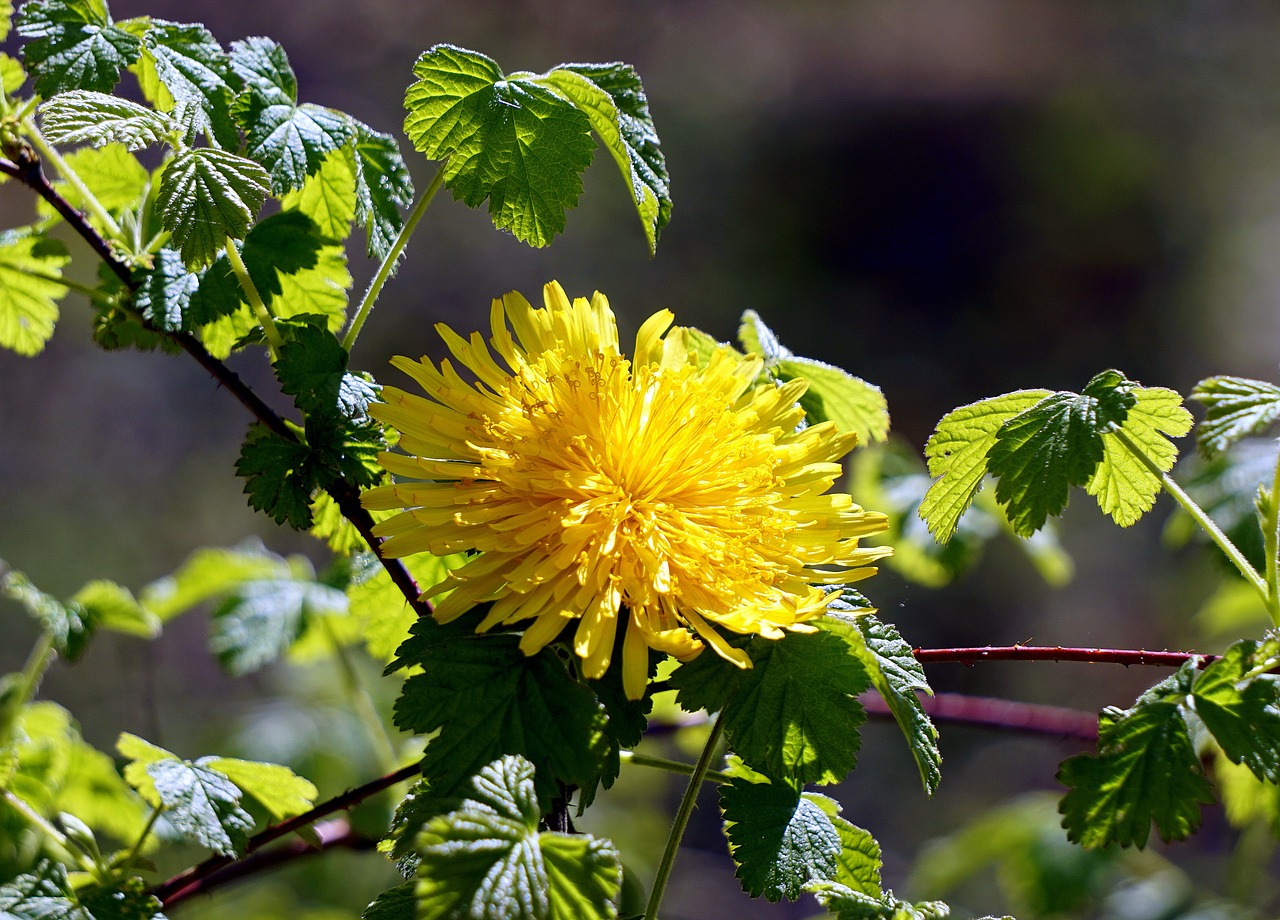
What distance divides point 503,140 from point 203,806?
0.54 metres

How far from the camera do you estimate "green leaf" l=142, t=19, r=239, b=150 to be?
0.73 metres

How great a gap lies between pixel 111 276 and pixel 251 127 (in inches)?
10.3

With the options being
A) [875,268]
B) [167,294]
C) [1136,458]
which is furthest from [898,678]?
[875,268]

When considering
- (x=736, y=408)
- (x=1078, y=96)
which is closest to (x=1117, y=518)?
(x=736, y=408)

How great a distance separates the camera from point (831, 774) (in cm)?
67

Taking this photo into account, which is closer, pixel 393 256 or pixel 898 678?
pixel 898 678

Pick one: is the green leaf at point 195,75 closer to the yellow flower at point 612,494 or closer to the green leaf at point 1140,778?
the yellow flower at point 612,494

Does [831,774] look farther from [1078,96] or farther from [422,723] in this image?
[1078,96]

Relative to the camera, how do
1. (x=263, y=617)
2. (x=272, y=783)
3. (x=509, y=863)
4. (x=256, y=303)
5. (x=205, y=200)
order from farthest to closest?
(x=263, y=617) < (x=272, y=783) < (x=256, y=303) < (x=205, y=200) < (x=509, y=863)

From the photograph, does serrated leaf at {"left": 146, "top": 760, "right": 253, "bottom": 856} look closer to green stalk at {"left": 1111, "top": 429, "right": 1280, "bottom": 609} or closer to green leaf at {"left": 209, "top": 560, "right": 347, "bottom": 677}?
green leaf at {"left": 209, "top": 560, "right": 347, "bottom": 677}

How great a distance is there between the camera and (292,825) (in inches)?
31.1

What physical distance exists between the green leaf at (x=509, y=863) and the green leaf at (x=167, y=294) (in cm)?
40

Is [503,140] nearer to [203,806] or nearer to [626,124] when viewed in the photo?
[626,124]

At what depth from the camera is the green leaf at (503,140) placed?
0.75m
